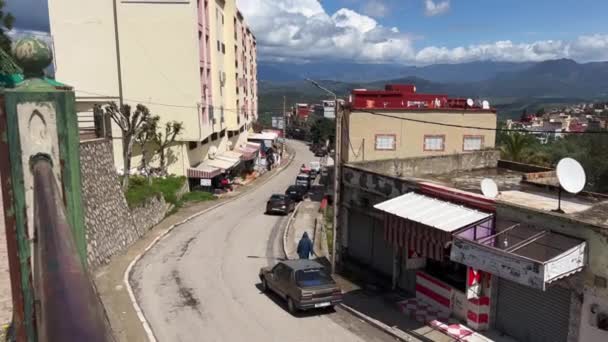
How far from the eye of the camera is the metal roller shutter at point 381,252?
788 inches

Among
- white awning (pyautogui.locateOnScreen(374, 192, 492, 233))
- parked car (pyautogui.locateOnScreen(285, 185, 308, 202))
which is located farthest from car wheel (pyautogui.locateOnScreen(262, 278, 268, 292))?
parked car (pyautogui.locateOnScreen(285, 185, 308, 202))

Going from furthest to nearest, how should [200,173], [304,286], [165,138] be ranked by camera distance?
[200,173] < [165,138] < [304,286]

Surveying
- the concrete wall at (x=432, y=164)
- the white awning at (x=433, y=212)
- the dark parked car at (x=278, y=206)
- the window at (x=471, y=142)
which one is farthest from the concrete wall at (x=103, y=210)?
the window at (x=471, y=142)

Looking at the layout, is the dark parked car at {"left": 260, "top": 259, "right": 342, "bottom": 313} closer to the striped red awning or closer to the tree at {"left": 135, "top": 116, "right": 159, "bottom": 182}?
the striped red awning

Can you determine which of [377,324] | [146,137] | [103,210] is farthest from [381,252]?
[146,137]

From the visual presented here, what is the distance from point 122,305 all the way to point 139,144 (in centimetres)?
2413

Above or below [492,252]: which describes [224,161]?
below

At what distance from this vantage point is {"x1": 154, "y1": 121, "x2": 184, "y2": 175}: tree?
3819 cm

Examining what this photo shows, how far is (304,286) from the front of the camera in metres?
17.0

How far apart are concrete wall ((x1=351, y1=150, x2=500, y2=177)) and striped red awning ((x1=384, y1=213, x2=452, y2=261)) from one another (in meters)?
5.30

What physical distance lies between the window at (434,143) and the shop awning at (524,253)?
19558mm

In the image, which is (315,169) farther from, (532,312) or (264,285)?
(532,312)

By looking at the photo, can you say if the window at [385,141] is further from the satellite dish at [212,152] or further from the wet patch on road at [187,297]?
the satellite dish at [212,152]

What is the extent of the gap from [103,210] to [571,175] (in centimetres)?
1920
